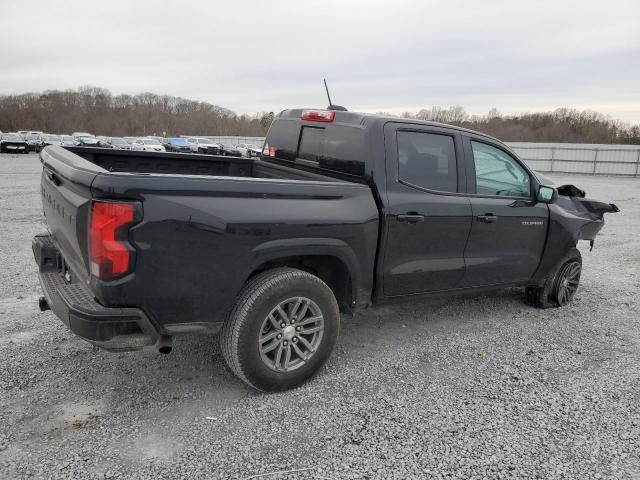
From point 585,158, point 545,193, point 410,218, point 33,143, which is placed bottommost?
point 410,218

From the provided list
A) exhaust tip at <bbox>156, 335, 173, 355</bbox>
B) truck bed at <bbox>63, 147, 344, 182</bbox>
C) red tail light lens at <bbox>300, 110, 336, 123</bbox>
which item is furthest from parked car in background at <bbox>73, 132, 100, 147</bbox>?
exhaust tip at <bbox>156, 335, 173, 355</bbox>

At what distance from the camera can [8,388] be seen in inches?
130

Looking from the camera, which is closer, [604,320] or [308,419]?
[308,419]

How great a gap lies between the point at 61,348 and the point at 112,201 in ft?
6.30

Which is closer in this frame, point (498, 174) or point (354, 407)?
point (354, 407)

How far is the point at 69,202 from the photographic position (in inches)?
116

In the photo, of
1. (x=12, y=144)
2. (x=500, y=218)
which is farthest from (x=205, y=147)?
(x=500, y=218)

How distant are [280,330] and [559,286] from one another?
11.4 feet

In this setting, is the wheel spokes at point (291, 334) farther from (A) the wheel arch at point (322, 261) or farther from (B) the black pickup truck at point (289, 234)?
(A) the wheel arch at point (322, 261)

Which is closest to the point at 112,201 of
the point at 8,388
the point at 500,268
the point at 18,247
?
the point at 8,388

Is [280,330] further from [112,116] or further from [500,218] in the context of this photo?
[112,116]

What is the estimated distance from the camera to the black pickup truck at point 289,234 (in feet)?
9.05

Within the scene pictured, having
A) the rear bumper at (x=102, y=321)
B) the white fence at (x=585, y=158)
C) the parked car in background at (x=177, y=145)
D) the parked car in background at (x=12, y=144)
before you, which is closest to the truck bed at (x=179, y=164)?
the rear bumper at (x=102, y=321)

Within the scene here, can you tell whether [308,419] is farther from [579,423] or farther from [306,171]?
[306,171]
